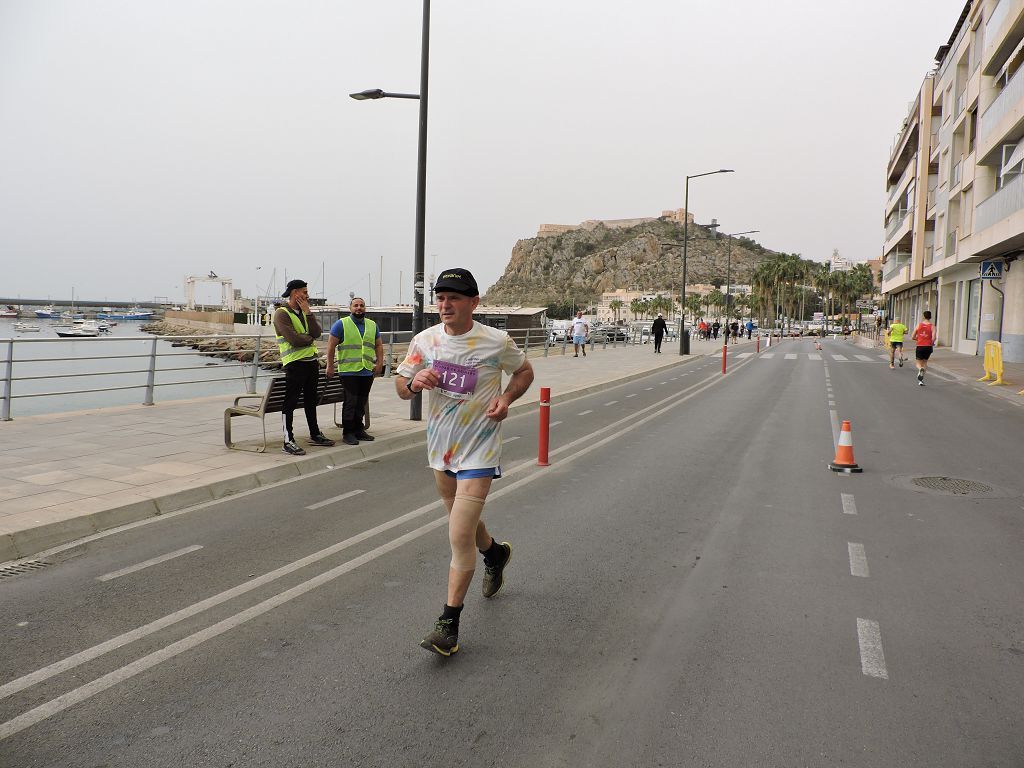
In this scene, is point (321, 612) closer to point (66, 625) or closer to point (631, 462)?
point (66, 625)

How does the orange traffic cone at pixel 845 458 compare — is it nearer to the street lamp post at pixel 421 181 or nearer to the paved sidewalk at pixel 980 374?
the street lamp post at pixel 421 181

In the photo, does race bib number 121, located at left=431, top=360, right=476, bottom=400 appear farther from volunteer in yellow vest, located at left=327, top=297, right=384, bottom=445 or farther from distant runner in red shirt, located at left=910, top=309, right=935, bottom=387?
distant runner in red shirt, located at left=910, top=309, right=935, bottom=387

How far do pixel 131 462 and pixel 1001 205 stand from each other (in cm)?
2789

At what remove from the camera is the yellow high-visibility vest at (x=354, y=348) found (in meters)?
9.42

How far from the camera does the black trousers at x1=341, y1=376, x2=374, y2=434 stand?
9492 millimetres

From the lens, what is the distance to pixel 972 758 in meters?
2.95

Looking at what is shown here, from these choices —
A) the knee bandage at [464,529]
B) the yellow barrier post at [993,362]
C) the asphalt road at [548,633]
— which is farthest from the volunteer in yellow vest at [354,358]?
the yellow barrier post at [993,362]

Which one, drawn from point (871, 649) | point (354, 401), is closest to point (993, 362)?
point (354, 401)

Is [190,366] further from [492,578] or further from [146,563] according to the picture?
[492,578]

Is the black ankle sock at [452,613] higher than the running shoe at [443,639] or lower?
higher

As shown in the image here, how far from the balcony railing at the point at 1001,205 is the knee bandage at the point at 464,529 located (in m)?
25.6

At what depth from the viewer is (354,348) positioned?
9461 millimetres

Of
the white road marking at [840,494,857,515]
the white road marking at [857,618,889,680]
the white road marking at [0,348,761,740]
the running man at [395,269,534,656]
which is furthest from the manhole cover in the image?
the running man at [395,269,534,656]

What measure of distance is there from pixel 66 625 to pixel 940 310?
4933 centimetres
